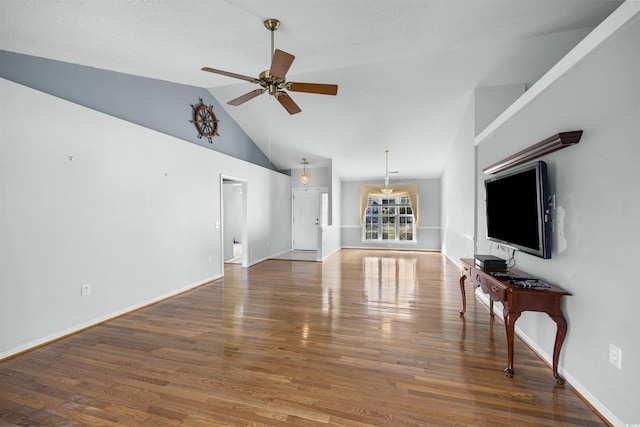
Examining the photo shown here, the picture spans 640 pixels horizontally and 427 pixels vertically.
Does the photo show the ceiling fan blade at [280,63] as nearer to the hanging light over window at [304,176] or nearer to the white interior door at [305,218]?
the hanging light over window at [304,176]

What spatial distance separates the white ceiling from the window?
168 inches

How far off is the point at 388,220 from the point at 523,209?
6838mm

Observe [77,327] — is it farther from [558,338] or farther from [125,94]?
[558,338]

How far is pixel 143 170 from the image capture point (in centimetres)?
356

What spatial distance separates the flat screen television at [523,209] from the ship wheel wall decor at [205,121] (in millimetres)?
4577

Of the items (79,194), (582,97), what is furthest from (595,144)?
(79,194)

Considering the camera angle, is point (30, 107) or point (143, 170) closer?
point (30, 107)

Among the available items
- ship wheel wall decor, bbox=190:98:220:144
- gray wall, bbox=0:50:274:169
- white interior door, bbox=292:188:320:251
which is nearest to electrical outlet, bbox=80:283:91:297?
gray wall, bbox=0:50:274:169

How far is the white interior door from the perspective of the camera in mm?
8125

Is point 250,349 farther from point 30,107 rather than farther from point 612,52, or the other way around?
point 612,52

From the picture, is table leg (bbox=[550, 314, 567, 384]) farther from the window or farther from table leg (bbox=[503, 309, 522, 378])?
the window

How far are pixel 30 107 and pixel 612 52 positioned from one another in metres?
4.44

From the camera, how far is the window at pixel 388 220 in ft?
29.6

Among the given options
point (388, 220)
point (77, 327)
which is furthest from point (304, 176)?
point (77, 327)
